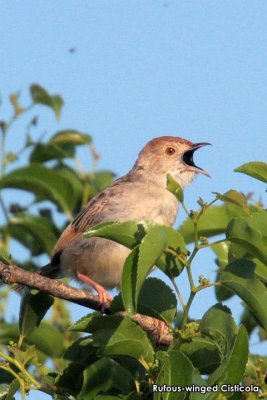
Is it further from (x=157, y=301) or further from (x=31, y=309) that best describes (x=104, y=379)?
(x=31, y=309)

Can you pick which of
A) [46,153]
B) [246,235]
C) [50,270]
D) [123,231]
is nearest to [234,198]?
[246,235]

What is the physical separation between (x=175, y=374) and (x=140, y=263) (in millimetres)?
375

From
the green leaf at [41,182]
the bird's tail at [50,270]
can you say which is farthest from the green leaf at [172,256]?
the bird's tail at [50,270]

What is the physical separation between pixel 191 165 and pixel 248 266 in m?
3.93

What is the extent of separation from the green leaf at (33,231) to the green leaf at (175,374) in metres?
2.51

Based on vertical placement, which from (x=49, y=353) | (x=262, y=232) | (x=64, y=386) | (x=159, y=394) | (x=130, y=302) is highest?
(x=262, y=232)

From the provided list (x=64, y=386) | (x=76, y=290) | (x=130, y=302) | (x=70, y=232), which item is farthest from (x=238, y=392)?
(x=70, y=232)

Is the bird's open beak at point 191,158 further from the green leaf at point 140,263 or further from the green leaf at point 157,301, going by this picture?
the green leaf at point 140,263

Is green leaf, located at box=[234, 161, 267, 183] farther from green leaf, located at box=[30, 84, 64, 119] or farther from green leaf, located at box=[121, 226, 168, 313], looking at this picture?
green leaf, located at box=[30, 84, 64, 119]

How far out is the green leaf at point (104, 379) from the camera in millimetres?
3445

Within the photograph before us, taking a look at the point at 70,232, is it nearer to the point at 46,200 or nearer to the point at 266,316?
the point at 46,200

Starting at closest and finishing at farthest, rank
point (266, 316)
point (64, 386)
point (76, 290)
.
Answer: point (266, 316) < point (64, 386) < point (76, 290)

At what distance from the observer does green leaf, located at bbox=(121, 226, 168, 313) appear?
3.21 m

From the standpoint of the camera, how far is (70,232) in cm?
656
